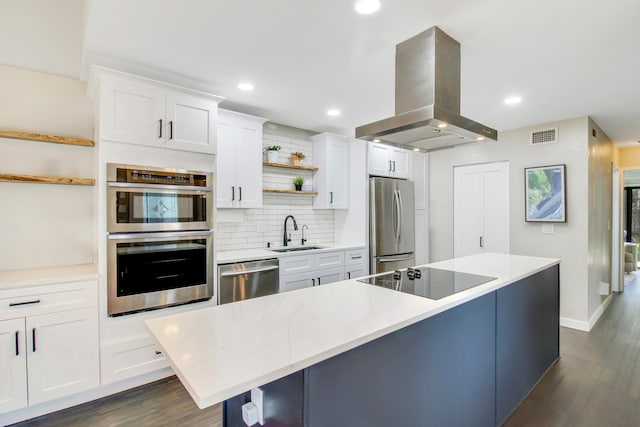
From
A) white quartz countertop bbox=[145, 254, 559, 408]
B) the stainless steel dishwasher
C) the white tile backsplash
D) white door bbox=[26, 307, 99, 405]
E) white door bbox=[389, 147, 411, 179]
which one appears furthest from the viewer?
white door bbox=[389, 147, 411, 179]

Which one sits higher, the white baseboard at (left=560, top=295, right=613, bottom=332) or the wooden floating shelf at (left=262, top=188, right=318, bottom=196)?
the wooden floating shelf at (left=262, top=188, right=318, bottom=196)

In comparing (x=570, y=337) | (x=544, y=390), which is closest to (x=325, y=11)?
(x=544, y=390)

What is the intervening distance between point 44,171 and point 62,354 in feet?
4.84

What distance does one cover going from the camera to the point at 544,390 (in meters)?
2.65

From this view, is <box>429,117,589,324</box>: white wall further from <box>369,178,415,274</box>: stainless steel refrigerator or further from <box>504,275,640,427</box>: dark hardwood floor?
<box>369,178,415,274</box>: stainless steel refrigerator

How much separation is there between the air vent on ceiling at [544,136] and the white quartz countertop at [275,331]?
3.03m

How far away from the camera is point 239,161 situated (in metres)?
3.52

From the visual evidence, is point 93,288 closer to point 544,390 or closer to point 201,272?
point 201,272

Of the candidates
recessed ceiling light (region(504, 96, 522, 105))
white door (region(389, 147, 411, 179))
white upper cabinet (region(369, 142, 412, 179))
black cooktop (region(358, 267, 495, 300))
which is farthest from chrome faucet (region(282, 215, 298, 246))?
recessed ceiling light (region(504, 96, 522, 105))

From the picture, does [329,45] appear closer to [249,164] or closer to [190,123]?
[190,123]

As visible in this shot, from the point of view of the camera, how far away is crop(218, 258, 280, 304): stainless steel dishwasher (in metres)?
3.10

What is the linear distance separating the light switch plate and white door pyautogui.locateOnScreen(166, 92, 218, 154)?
4077 mm

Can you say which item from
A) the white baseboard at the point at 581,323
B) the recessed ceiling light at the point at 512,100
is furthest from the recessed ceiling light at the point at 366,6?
the white baseboard at the point at 581,323

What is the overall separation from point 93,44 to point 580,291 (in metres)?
5.38
